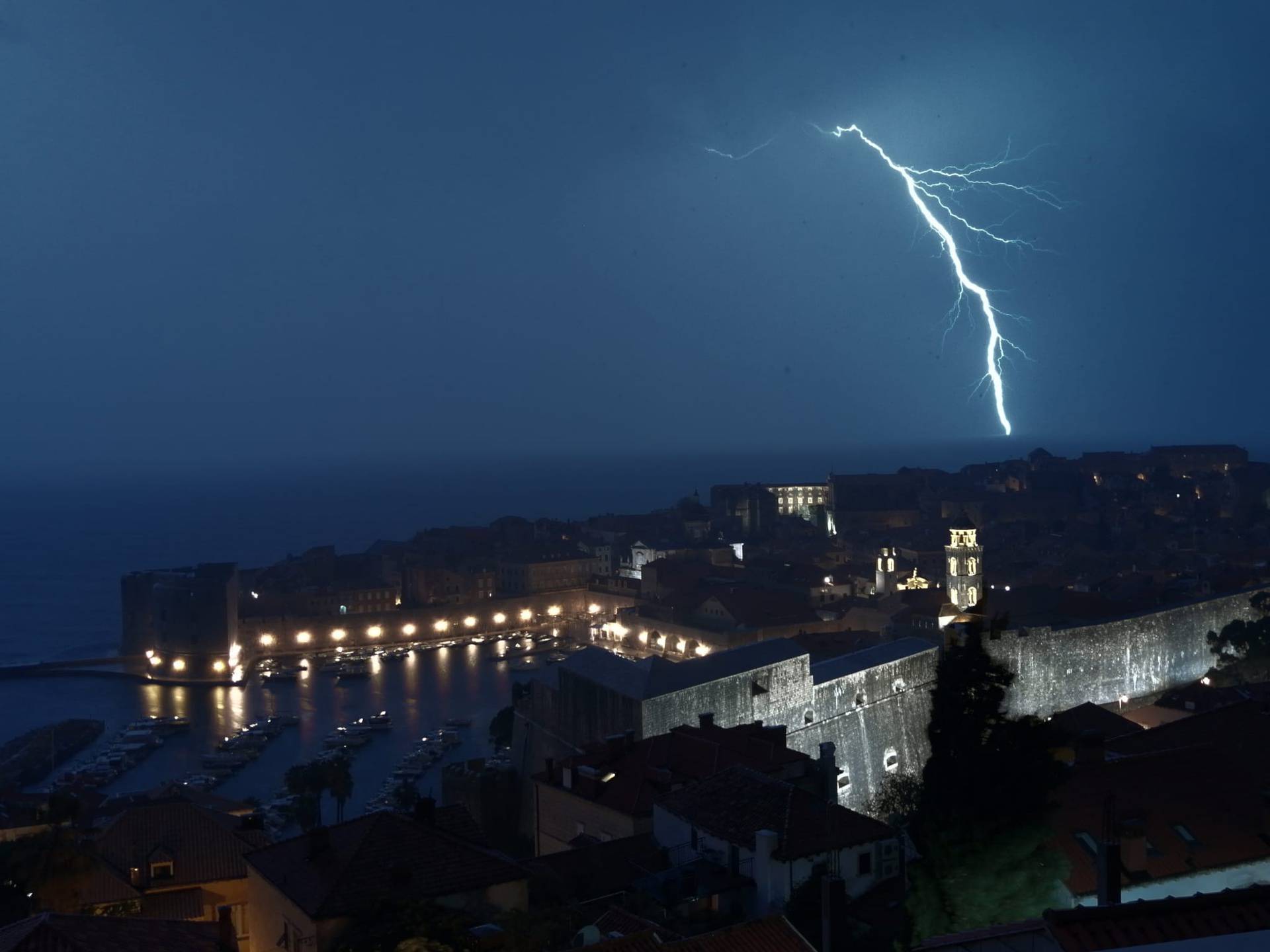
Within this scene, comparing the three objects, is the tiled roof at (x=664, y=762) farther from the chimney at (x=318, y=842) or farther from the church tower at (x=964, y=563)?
the church tower at (x=964, y=563)

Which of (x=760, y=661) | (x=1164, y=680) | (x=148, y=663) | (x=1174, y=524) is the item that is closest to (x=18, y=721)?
(x=148, y=663)

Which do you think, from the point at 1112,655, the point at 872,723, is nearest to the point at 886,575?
the point at 1112,655

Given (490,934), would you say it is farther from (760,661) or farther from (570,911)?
(760,661)

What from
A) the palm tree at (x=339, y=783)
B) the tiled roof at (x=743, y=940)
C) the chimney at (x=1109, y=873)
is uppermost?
the chimney at (x=1109, y=873)

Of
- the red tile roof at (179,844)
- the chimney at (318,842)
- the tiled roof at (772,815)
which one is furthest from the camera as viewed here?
the red tile roof at (179,844)

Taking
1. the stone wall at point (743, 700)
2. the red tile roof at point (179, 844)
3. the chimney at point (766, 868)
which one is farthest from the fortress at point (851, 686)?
the red tile roof at point (179, 844)

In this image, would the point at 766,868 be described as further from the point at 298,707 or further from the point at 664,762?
the point at 298,707
